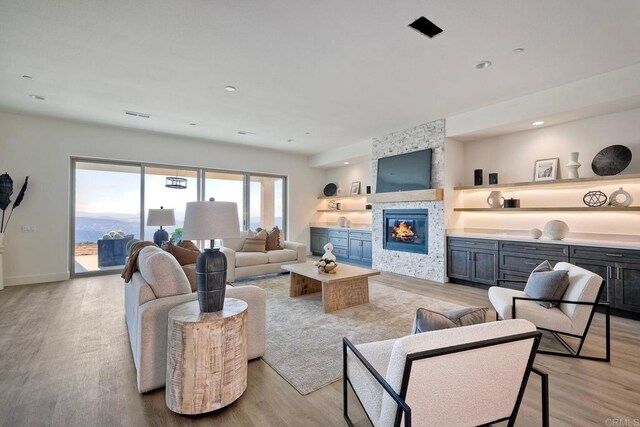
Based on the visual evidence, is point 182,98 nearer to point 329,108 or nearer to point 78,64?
point 78,64

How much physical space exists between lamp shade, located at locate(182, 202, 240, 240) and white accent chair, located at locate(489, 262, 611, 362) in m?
2.67

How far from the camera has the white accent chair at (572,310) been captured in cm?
250

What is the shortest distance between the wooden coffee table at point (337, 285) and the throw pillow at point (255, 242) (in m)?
1.48

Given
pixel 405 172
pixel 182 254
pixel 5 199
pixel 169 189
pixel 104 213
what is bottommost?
pixel 182 254

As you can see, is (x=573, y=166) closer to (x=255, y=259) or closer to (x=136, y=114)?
(x=255, y=259)

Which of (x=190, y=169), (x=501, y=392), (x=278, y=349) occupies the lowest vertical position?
(x=278, y=349)

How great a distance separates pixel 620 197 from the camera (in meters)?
3.98

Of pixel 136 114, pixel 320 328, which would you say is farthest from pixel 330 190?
pixel 320 328

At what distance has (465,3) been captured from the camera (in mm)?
2373

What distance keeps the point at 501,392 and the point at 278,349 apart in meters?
1.96

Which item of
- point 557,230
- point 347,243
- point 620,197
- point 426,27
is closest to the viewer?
point 426,27

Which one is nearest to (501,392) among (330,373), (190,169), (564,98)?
(330,373)

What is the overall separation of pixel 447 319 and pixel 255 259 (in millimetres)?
4391

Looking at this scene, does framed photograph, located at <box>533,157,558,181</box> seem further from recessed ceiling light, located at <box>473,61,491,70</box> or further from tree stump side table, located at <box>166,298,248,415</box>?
tree stump side table, located at <box>166,298,248,415</box>
